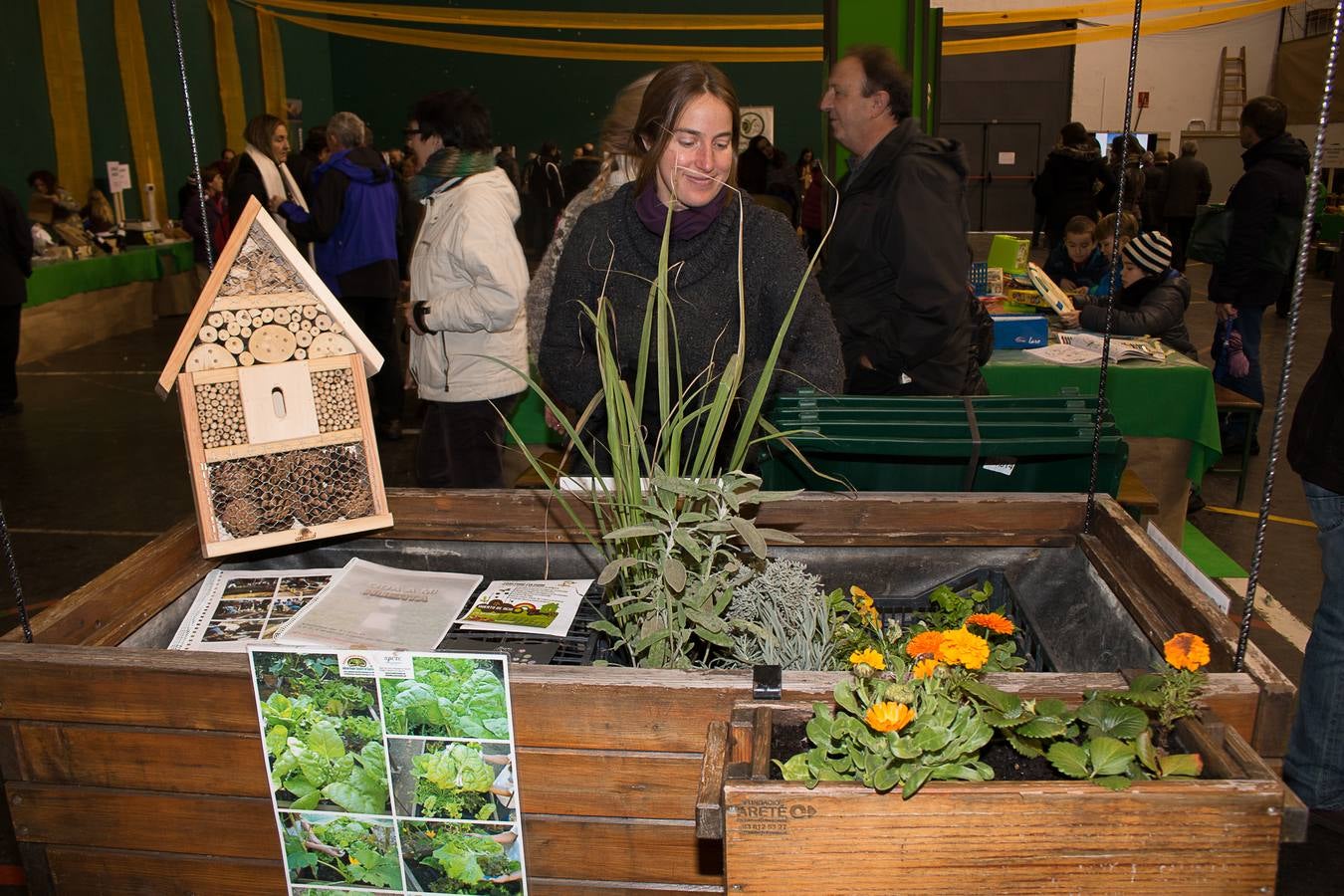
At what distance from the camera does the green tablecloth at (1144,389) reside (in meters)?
3.42

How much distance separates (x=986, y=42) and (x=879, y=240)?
11241 mm

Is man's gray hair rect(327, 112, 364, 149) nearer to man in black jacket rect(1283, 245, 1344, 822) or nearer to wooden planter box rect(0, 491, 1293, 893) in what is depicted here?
wooden planter box rect(0, 491, 1293, 893)

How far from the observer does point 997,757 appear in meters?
1.02

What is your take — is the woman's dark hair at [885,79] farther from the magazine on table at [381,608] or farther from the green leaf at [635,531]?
the green leaf at [635,531]

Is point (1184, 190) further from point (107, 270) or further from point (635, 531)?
point (635, 531)

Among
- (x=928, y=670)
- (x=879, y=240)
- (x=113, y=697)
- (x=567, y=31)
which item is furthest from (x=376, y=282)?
(x=567, y=31)

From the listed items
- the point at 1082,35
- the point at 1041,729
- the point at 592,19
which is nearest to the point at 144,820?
the point at 1041,729

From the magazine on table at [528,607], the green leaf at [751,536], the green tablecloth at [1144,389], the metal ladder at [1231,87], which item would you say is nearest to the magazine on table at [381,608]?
the magazine on table at [528,607]

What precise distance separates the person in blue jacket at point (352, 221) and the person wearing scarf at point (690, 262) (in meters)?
2.87

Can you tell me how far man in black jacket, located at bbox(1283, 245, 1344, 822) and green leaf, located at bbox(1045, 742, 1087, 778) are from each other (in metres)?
1.25

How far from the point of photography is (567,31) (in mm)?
14945

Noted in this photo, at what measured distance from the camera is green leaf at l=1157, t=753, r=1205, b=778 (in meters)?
0.86

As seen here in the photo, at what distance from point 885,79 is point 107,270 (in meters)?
7.51

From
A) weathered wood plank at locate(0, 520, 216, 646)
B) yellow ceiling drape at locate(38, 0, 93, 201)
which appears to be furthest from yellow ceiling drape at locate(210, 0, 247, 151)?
weathered wood plank at locate(0, 520, 216, 646)
